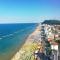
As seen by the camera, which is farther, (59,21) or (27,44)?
(59,21)

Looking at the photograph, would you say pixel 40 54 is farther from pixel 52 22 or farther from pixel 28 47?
pixel 52 22

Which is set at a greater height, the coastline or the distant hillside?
the distant hillside

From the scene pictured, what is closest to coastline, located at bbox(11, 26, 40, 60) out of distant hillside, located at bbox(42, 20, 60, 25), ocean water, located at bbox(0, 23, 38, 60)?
ocean water, located at bbox(0, 23, 38, 60)

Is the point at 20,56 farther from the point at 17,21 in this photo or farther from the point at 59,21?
the point at 59,21

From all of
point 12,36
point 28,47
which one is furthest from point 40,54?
point 12,36

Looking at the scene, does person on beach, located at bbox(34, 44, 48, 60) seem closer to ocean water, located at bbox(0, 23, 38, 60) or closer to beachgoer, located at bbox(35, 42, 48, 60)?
beachgoer, located at bbox(35, 42, 48, 60)

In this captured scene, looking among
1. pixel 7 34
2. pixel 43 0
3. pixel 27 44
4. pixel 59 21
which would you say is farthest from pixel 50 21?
pixel 7 34
